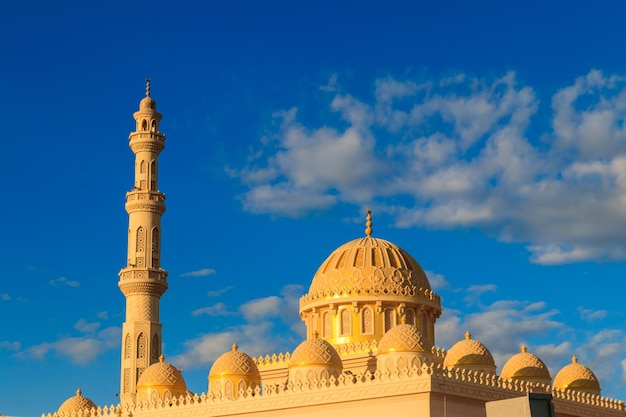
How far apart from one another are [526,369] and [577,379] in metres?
2.65

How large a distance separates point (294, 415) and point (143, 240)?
15.3 meters

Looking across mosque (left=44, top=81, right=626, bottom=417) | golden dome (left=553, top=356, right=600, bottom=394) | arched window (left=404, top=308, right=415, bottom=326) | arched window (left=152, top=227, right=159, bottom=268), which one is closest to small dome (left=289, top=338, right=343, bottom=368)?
mosque (left=44, top=81, right=626, bottom=417)

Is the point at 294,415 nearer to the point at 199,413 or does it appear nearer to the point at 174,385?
the point at 199,413

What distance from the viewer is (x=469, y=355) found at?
34.8 metres

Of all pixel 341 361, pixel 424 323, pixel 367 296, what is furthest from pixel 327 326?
pixel 341 361

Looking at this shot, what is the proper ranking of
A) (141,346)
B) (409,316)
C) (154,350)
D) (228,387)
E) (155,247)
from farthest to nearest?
(155,247) → (154,350) → (141,346) → (409,316) → (228,387)

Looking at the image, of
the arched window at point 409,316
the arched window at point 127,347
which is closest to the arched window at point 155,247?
the arched window at point 127,347

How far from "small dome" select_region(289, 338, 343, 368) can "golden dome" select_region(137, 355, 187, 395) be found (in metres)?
5.48

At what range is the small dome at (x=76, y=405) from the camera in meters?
38.6

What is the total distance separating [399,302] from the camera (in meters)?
39.0

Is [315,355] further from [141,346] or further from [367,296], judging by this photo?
[141,346]

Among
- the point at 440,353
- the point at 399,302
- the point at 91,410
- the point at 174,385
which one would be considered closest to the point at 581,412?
the point at 440,353

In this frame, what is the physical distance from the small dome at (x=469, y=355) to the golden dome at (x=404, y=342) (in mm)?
2989

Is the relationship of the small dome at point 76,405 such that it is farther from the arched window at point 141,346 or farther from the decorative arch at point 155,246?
the decorative arch at point 155,246
